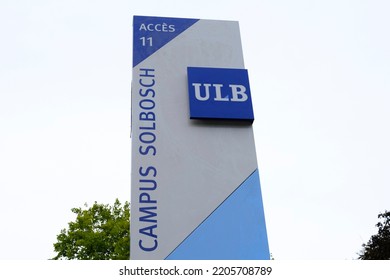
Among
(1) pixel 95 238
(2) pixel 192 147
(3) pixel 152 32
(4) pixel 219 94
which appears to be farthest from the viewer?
(1) pixel 95 238

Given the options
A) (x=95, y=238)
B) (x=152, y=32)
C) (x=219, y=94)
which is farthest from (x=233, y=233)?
(x=95, y=238)

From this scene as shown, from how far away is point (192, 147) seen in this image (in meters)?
7.15

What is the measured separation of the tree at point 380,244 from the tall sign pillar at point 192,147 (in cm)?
1283

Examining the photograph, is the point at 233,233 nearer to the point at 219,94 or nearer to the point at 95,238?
the point at 219,94

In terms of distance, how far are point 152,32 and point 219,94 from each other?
70.2 inches

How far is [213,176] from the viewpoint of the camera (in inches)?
274

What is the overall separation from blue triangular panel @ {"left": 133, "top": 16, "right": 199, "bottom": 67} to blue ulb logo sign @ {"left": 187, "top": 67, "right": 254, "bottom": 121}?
2.63 ft

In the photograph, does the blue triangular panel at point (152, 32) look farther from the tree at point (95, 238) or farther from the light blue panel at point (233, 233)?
the tree at point (95, 238)

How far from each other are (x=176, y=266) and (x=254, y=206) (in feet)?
5.90

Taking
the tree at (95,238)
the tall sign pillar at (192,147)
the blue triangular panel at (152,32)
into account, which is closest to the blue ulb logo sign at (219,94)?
the tall sign pillar at (192,147)

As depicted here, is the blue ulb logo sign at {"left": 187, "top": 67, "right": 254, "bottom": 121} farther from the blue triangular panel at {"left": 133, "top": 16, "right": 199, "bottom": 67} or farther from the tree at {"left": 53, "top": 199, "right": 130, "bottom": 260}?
the tree at {"left": 53, "top": 199, "right": 130, "bottom": 260}

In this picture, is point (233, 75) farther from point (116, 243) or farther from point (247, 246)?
point (116, 243)

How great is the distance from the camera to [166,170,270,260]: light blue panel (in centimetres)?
631

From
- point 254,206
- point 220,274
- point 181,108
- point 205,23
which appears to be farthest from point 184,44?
point 220,274
